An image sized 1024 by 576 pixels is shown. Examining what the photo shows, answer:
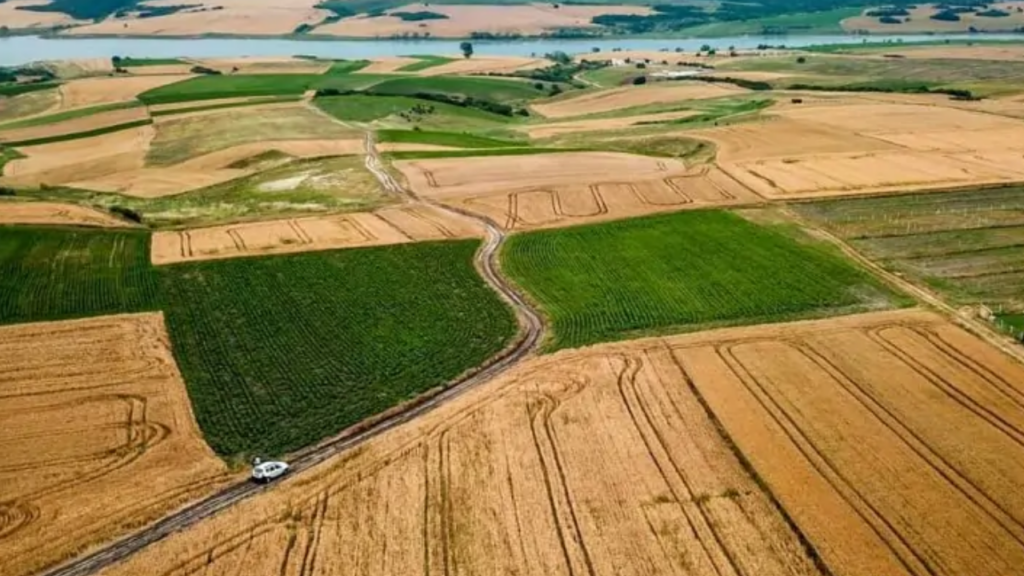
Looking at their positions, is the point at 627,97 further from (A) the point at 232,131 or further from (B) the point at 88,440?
(B) the point at 88,440

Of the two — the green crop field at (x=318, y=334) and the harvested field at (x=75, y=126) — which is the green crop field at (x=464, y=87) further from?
the green crop field at (x=318, y=334)

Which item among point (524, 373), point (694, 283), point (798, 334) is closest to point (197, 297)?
point (524, 373)

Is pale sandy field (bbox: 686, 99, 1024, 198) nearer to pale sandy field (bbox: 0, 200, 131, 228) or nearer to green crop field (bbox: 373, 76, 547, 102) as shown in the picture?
green crop field (bbox: 373, 76, 547, 102)

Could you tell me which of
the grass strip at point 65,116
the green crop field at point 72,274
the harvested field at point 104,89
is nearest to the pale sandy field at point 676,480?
the green crop field at point 72,274

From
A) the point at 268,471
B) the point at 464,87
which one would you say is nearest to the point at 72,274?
the point at 268,471

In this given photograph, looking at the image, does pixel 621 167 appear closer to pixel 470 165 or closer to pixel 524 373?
pixel 470 165
